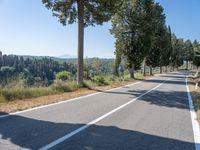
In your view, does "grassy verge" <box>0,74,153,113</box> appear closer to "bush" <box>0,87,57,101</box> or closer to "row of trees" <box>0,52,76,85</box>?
"bush" <box>0,87,57,101</box>

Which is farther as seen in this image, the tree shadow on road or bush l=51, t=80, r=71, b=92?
bush l=51, t=80, r=71, b=92

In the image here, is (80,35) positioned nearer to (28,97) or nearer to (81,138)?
(28,97)

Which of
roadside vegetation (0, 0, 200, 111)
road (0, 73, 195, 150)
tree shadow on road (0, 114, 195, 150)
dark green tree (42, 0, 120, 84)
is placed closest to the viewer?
tree shadow on road (0, 114, 195, 150)

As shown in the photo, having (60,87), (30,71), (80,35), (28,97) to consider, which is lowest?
(30,71)

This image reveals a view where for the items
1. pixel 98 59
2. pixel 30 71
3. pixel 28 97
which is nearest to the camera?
pixel 28 97

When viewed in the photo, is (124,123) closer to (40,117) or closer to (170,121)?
(170,121)

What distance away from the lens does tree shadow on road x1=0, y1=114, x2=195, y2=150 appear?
266 inches

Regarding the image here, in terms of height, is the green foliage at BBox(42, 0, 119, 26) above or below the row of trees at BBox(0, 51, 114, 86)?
above


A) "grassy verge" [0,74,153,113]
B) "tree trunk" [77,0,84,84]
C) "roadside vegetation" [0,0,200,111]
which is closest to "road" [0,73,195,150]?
"grassy verge" [0,74,153,113]

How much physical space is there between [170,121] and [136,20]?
3185cm

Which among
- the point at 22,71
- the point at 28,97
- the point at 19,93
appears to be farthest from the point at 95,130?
the point at 22,71

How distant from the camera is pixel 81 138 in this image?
743cm

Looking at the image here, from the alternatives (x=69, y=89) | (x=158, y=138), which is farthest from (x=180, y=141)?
(x=69, y=89)

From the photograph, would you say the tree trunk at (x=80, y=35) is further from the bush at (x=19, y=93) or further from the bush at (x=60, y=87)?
the bush at (x=19, y=93)
